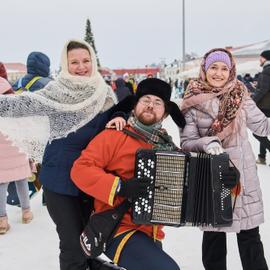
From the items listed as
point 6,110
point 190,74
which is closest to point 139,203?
point 6,110

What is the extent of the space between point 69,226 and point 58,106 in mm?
724

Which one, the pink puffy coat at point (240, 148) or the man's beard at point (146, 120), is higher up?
the man's beard at point (146, 120)

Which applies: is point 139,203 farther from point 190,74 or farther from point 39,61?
point 190,74

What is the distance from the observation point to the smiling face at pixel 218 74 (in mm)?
2461

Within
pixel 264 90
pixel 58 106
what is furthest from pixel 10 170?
pixel 264 90

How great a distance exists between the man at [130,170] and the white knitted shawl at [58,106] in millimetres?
261

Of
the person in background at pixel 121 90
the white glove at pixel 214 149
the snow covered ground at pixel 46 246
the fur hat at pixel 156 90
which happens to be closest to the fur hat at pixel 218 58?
the fur hat at pixel 156 90

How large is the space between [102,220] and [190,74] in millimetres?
21881

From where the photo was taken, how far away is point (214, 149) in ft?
7.34

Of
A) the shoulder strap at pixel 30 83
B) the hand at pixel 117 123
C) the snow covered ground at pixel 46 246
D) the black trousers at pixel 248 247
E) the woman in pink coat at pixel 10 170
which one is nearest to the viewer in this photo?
the hand at pixel 117 123

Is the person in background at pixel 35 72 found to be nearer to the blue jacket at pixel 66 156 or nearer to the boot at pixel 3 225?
the boot at pixel 3 225

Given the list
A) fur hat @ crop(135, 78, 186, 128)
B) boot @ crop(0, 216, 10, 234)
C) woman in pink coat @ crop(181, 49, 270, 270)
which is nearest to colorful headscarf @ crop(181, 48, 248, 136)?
woman in pink coat @ crop(181, 49, 270, 270)

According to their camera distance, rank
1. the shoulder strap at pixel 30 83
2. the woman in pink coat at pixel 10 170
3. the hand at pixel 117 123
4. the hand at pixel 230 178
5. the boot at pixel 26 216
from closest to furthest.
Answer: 1. the hand at pixel 230 178
2. the hand at pixel 117 123
3. the woman in pink coat at pixel 10 170
4. the shoulder strap at pixel 30 83
5. the boot at pixel 26 216

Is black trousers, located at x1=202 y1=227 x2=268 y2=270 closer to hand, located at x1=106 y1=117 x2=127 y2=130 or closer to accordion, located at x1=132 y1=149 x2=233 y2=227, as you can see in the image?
accordion, located at x1=132 y1=149 x2=233 y2=227
